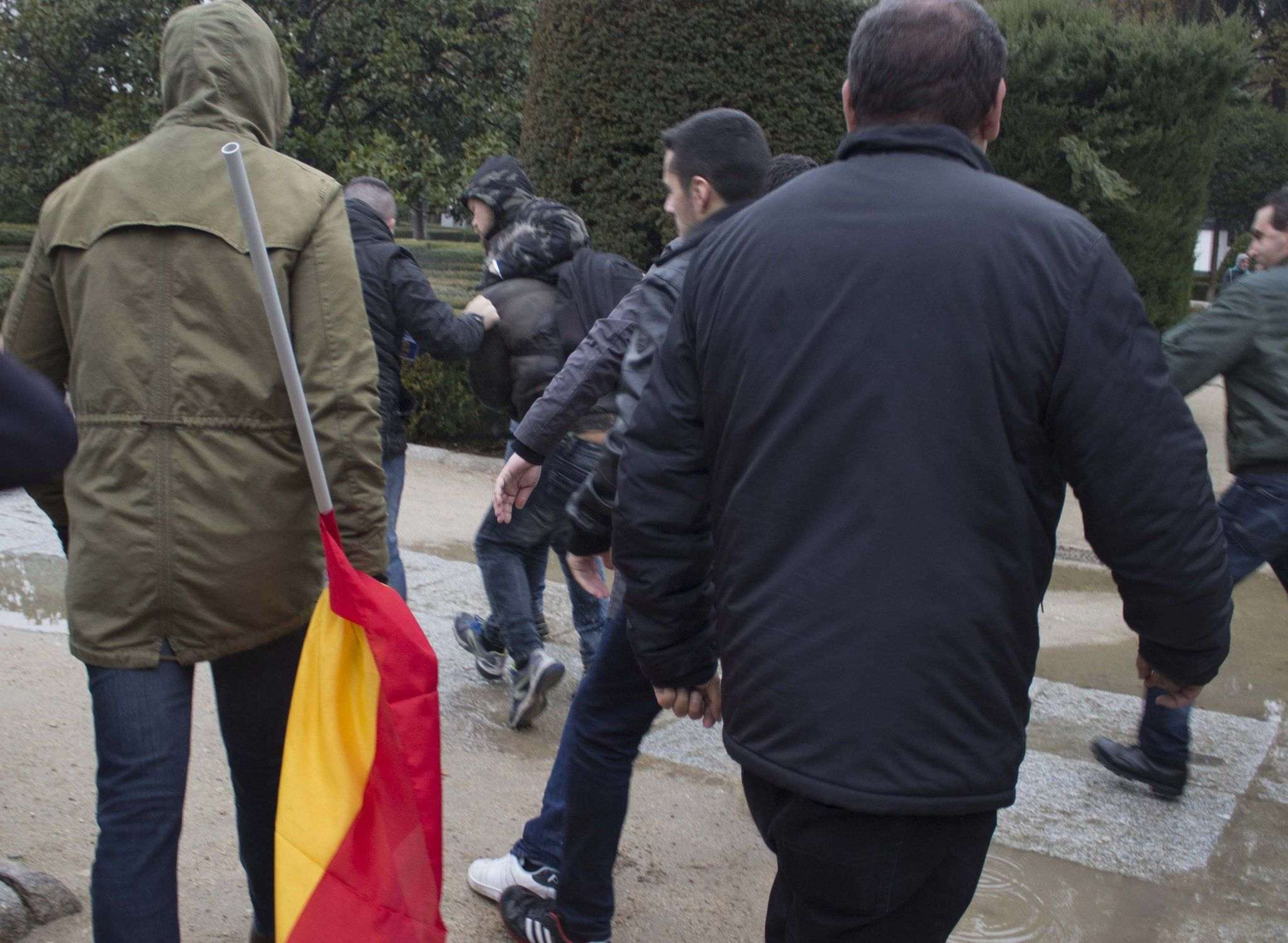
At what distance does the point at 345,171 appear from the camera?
11773 mm

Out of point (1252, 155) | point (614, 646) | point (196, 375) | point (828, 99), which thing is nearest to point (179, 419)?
point (196, 375)

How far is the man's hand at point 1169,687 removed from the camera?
2.05 m

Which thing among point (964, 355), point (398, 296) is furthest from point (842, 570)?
point (398, 296)

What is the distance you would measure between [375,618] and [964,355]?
3.59ft

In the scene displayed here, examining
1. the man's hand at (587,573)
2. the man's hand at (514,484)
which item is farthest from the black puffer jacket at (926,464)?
the man's hand at (514,484)

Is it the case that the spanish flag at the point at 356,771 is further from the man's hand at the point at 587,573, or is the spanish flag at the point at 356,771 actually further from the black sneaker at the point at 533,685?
the black sneaker at the point at 533,685

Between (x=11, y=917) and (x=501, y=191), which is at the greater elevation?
(x=501, y=191)

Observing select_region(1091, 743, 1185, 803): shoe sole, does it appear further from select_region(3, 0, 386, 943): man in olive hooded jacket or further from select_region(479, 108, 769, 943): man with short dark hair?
select_region(3, 0, 386, 943): man in olive hooded jacket

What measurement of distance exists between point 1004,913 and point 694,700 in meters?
1.54

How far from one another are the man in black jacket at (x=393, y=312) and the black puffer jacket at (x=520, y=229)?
0.51 feet

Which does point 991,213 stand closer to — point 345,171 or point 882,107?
point 882,107

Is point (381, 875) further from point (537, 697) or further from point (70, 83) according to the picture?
point (70, 83)

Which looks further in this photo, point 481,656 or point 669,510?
point 481,656

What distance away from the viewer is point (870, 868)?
181 cm
